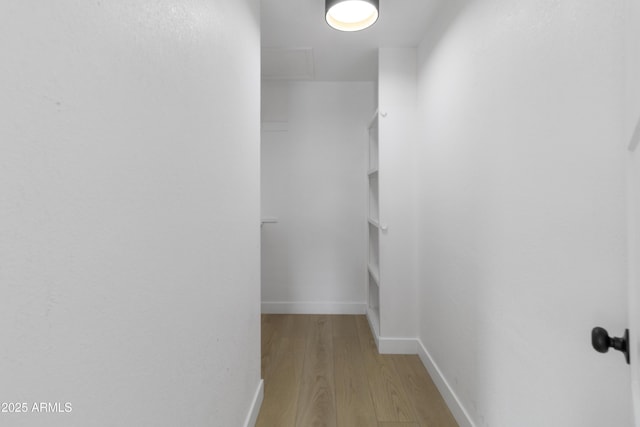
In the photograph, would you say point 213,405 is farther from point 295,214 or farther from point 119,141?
point 295,214

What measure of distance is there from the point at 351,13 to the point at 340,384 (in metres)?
2.25

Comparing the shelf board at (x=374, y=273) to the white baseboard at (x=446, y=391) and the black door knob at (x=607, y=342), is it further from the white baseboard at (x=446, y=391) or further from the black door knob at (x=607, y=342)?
the black door knob at (x=607, y=342)

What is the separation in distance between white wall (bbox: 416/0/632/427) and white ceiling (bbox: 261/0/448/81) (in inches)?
15.9

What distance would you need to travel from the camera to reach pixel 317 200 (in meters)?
3.03

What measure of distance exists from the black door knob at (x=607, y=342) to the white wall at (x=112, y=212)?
99 cm

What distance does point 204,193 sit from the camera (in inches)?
36.5

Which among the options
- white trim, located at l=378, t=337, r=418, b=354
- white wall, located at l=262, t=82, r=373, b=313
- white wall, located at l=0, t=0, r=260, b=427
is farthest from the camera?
white wall, located at l=262, t=82, r=373, b=313

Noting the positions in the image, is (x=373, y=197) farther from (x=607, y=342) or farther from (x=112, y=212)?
(x=112, y=212)

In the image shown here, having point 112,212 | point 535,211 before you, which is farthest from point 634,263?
point 112,212

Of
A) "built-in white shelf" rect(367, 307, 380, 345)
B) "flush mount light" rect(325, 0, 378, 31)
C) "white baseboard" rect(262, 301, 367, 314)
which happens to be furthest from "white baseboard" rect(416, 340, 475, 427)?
→ "flush mount light" rect(325, 0, 378, 31)

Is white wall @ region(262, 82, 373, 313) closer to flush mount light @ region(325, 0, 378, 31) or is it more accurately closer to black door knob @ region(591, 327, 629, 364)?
flush mount light @ region(325, 0, 378, 31)

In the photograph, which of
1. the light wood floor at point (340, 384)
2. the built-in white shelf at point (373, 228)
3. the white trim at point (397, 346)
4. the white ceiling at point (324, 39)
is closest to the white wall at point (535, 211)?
the light wood floor at point (340, 384)

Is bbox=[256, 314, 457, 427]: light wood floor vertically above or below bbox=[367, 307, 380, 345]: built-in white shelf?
below

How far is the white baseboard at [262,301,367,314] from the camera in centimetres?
301
